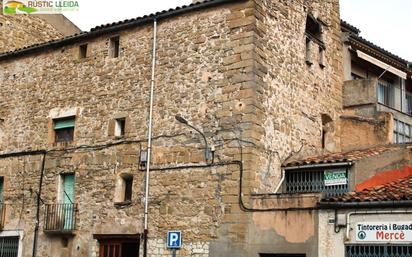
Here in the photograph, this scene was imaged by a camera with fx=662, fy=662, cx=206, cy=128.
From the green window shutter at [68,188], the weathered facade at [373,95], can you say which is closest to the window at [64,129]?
the green window shutter at [68,188]

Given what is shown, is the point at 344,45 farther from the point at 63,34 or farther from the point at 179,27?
the point at 63,34

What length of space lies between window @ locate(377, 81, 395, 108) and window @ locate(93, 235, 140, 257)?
9.35 m

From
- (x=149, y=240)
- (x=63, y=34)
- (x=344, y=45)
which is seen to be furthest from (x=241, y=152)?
(x=63, y=34)

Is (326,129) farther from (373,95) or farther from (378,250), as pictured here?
(378,250)

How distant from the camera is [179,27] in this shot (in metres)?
17.9

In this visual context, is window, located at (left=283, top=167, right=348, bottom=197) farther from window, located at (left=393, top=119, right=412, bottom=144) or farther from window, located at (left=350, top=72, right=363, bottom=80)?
window, located at (left=350, top=72, right=363, bottom=80)

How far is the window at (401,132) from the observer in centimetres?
1959

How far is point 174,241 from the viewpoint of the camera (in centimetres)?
1634

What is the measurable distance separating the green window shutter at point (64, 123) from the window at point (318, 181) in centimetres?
673

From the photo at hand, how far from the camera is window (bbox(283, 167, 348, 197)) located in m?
16.0

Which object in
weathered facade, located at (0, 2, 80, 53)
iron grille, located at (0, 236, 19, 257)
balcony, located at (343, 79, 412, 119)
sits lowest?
iron grille, located at (0, 236, 19, 257)

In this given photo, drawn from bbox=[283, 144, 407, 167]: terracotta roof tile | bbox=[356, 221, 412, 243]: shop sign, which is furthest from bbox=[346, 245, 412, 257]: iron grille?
bbox=[283, 144, 407, 167]: terracotta roof tile

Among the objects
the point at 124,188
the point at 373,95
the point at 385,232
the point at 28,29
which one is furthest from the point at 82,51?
the point at 385,232

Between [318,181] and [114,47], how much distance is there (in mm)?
7230
